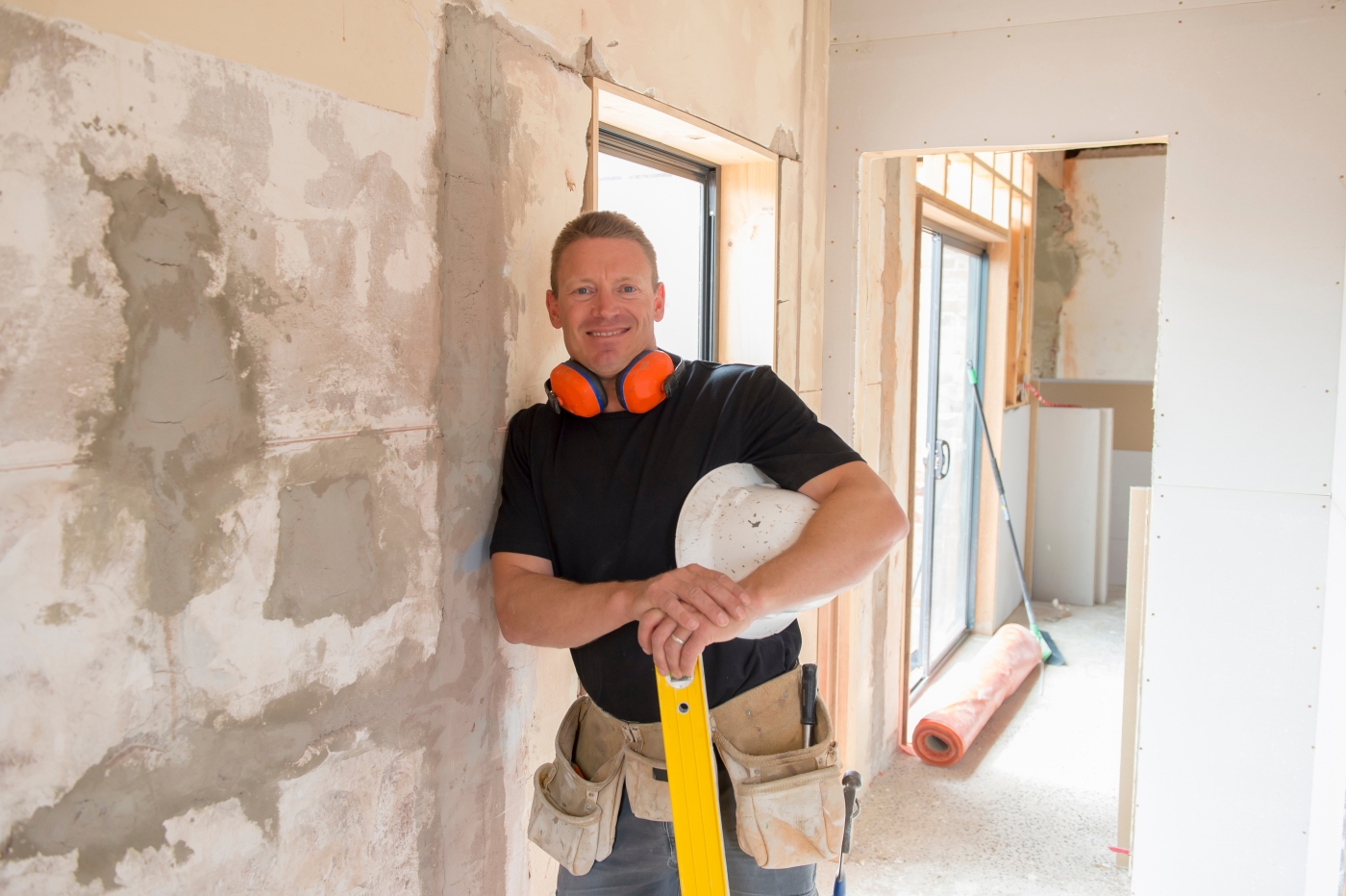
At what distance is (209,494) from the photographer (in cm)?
117

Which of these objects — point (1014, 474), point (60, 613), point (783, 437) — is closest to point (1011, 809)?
point (783, 437)

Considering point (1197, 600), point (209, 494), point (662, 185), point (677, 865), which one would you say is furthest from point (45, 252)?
point (1197, 600)

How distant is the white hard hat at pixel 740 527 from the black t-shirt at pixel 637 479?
53 millimetres

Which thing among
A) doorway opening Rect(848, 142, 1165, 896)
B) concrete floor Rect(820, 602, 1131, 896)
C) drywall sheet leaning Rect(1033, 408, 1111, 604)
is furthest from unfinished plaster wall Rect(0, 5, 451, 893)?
drywall sheet leaning Rect(1033, 408, 1111, 604)

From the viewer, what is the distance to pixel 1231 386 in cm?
259

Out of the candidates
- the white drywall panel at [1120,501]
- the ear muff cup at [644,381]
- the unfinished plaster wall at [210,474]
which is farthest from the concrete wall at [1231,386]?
the white drywall panel at [1120,501]

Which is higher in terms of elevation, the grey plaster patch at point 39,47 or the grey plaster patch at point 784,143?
the grey plaster patch at point 784,143

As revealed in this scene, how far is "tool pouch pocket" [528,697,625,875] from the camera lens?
1.65 m

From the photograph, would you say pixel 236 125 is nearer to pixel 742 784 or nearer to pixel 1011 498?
pixel 742 784

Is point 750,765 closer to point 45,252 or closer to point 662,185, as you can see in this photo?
point 45,252

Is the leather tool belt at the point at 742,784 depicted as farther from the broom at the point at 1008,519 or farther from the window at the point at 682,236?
the broom at the point at 1008,519

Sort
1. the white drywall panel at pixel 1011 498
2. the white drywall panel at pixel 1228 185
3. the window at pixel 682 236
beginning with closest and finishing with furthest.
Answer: the white drywall panel at pixel 1228 185 → the window at pixel 682 236 → the white drywall panel at pixel 1011 498

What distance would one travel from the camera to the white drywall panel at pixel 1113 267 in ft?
22.0

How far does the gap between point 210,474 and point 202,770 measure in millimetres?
378
